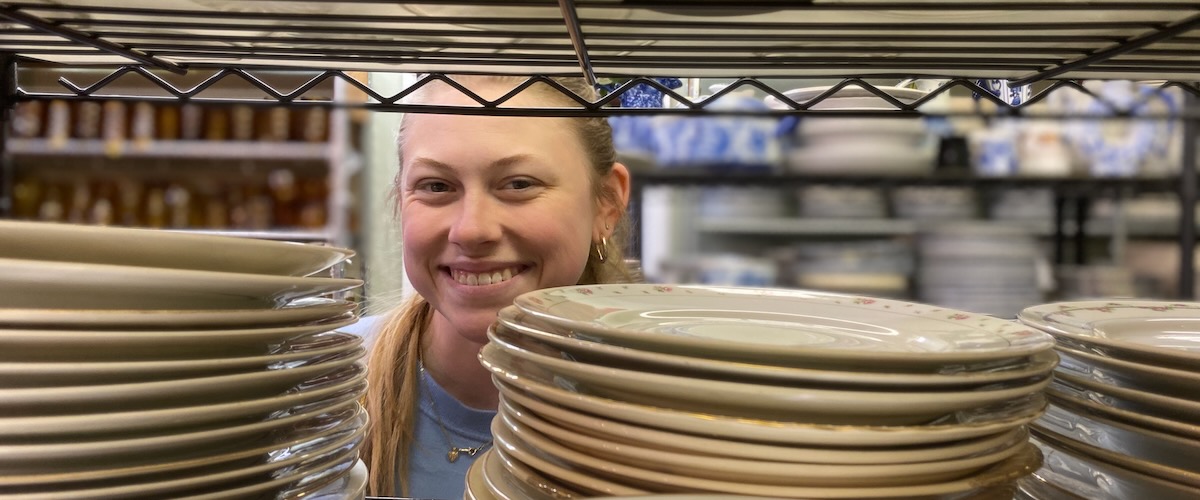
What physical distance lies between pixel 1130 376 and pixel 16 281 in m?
0.54

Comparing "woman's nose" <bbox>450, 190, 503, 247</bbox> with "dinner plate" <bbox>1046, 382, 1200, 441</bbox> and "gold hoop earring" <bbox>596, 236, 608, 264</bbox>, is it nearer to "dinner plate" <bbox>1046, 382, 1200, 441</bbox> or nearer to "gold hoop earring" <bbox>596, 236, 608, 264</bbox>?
"gold hoop earring" <bbox>596, 236, 608, 264</bbox>

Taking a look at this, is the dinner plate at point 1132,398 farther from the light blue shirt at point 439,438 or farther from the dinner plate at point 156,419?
the light blue shirt at point 439,438

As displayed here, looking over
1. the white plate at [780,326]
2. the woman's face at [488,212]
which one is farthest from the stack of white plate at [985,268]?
the white plate at [780,326]

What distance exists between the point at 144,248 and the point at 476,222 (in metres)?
0.66

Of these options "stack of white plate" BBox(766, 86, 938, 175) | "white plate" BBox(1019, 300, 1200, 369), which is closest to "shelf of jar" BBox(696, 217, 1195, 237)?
"stack of white plate" BBox(766, 86, 938, 175)

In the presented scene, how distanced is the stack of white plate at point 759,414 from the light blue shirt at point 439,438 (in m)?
0.74

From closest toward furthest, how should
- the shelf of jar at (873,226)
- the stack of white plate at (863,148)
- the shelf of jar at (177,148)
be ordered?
the stack of white plate at (863,148), the shelf of jar at (873,226), the shelf of jar at (177,148)

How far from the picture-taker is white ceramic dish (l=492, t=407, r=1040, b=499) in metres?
0.34

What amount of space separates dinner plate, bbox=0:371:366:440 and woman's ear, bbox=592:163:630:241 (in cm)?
87

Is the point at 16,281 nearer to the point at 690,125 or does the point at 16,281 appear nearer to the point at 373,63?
the point at 373,63

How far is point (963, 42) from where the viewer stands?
1.56ft

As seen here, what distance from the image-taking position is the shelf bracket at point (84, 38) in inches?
16.9

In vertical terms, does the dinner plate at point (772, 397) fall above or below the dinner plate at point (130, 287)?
below

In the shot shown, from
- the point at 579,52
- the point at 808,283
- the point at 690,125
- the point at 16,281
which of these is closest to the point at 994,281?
the point at 808,283
